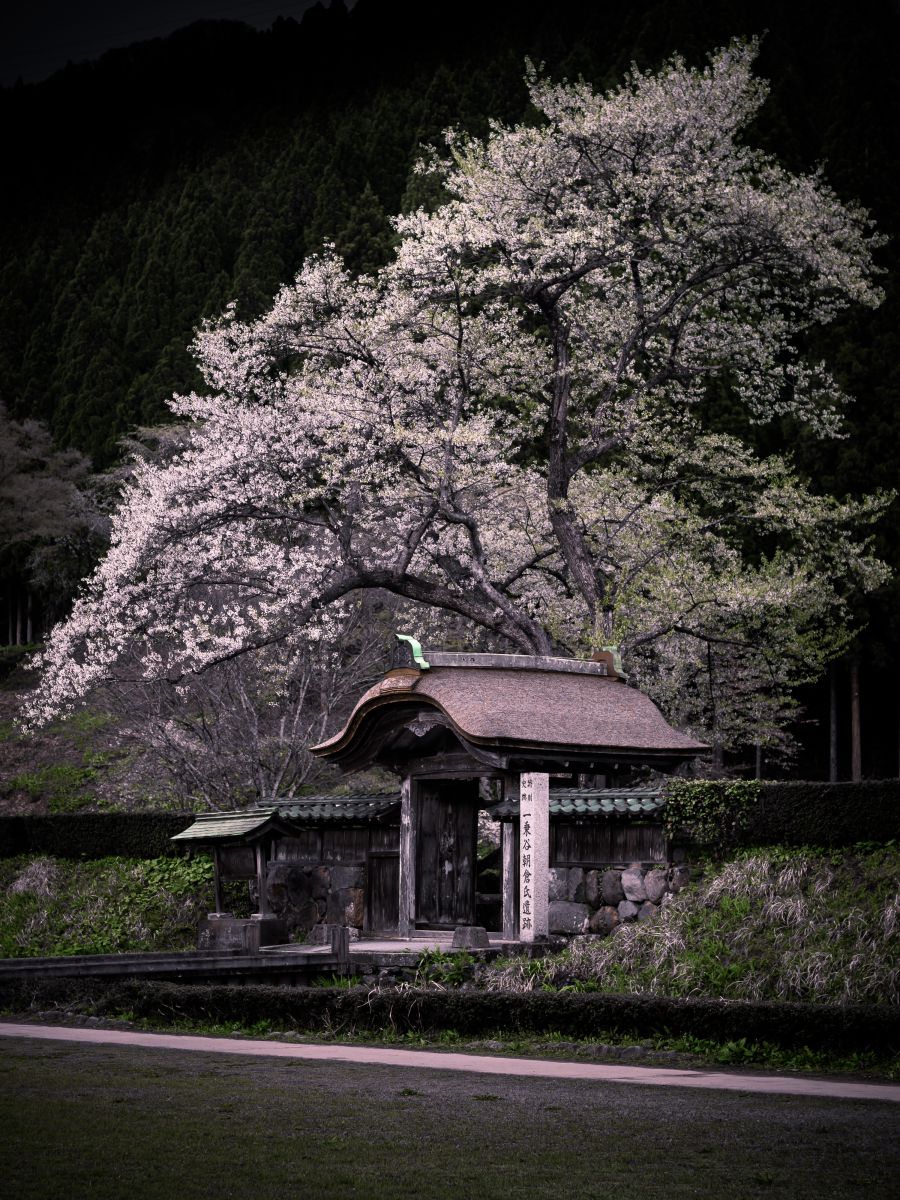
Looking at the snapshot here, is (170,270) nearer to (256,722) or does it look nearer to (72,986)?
(256,722)

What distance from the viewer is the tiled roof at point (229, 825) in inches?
805

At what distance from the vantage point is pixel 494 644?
31016 millimetres

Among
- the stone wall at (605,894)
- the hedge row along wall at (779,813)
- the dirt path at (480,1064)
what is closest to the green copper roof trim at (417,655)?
the stone wall at (605,894)

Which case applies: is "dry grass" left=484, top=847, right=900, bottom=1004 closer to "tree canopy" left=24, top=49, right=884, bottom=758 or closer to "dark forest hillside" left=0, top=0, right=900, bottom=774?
"tree canopy" left=24, top=49, right=884, bottom=758

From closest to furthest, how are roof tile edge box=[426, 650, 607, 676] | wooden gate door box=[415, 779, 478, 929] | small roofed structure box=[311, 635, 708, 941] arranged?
small roofed structure box=[311, 635, 708, 941] < roof tile edge box=[426, 650, 607, 676] < wooden gate door box=[415, 779, 478, 929]

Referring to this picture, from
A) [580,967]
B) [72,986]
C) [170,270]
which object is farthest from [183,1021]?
[170,270]

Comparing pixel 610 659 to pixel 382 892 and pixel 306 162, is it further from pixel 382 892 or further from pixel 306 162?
pixel 306 162

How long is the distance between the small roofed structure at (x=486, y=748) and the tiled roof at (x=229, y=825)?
51.9 inches

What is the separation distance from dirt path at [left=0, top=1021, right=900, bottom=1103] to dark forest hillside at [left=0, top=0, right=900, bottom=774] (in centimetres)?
2115

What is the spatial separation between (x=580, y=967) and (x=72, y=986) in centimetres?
577

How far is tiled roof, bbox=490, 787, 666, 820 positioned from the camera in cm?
1792

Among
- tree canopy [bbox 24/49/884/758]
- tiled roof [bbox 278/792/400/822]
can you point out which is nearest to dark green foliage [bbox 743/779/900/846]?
tiled roof [bbox 278/792/400/822]

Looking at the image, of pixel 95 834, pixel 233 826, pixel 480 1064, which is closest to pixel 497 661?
pixel 233 826

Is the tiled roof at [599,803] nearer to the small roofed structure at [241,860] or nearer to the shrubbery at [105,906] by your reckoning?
the small roofed structure at [241,860]
